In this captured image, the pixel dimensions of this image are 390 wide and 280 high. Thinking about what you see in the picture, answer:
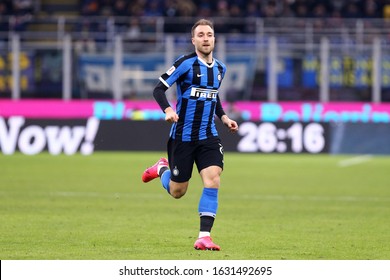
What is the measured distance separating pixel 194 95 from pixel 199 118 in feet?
0.75

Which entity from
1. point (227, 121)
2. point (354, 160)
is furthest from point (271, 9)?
point (227, 121)

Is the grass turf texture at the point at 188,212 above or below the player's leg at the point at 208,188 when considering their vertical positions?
below

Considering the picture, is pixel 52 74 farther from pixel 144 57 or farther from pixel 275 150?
pixel 275 150

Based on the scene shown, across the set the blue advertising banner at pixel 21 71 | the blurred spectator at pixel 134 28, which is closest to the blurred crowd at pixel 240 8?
the blurred spectator at pixel 134 28

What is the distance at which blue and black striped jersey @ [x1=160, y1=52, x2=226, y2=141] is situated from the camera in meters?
10.2

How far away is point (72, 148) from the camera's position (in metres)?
26.1

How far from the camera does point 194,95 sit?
10.2m

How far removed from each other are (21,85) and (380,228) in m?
20.0

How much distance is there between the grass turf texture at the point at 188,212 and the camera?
395 inches

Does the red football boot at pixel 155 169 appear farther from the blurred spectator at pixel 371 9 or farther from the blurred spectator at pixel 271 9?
the blurred spectator at pixel 371 9

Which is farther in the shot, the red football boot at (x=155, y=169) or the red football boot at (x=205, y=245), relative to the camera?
the red football boot at (x=155, y=169)

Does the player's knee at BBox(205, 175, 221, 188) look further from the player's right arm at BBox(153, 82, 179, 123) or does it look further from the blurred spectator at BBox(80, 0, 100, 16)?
the blurred spectator at BBox(80, 0, 100, 16)

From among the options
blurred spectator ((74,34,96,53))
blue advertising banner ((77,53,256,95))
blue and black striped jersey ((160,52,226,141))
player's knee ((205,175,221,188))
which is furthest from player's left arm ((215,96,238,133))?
blurred spectator ((74,34,96,53))
